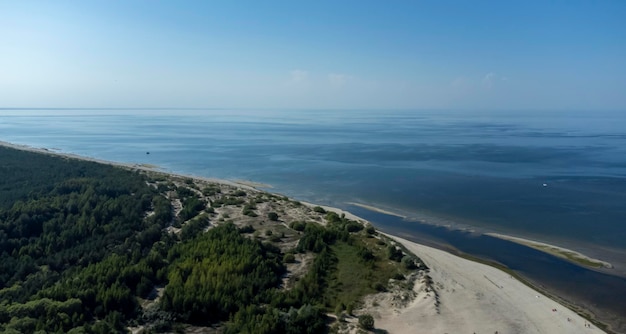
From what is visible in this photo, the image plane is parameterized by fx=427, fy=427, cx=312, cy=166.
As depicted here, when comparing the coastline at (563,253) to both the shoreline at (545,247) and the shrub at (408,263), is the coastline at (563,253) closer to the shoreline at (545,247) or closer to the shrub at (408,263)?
the shoreline at (545,247)

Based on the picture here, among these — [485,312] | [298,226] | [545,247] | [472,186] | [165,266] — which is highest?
[298,226]

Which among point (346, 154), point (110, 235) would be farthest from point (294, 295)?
point (346, 154)

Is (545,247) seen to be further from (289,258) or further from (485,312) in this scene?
(289,258)

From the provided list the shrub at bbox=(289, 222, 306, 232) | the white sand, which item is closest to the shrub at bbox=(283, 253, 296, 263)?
the shrub at bbox=(289, 222, 306, 232)

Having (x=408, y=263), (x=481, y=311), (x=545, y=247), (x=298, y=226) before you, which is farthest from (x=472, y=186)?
(x=481, y=311)

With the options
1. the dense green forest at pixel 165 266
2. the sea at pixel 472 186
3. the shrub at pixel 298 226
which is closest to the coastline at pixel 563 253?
the sea at pixel 472 186

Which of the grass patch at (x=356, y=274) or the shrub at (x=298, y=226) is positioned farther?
the shrub at (x=298, y=226)
